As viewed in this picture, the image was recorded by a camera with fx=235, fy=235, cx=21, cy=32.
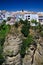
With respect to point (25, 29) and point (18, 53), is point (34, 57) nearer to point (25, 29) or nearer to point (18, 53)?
point (18, 53)

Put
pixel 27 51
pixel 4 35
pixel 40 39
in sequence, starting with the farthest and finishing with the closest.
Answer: pixel 4 35 < pixel 40 39 < pixel 27 51

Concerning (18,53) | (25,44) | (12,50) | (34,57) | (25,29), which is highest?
(25,29)

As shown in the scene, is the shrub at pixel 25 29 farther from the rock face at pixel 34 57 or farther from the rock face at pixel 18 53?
the rock face at pixel 34 57

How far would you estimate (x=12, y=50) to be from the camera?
37.8 feet

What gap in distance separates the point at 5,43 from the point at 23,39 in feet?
3.18

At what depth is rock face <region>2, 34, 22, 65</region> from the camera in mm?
11023

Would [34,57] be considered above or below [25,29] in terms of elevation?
below

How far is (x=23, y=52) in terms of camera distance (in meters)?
11.2

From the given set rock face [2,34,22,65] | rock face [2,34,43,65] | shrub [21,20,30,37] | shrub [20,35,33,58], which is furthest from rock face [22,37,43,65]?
shrub [21,20,30,37]

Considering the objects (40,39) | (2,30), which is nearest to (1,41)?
(2,30)

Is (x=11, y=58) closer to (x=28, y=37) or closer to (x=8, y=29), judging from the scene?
(x=28, y=37)

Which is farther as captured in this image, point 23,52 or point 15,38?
point 15,38

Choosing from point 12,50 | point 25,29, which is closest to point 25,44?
point 12,50

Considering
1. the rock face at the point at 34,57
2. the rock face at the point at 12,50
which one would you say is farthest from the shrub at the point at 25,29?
the rock face at the point at 34,57
